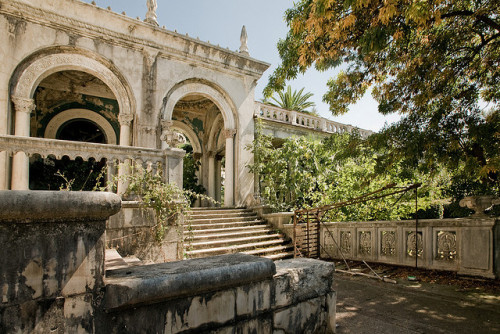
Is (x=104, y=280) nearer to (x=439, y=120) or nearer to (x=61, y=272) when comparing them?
(x=61, y=272)

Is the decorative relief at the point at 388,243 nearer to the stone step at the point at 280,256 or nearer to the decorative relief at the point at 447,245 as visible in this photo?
the decorative relief at the point at 447,245

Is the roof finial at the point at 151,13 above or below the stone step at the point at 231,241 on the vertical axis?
above

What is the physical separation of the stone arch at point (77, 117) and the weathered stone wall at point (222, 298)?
37.6 ft

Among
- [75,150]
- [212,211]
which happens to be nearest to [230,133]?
[212,211]

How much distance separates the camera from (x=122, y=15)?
8.67 m

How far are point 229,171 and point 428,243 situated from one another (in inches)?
281

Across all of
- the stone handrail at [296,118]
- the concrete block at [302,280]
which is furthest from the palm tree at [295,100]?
the concrete block at [302,280]

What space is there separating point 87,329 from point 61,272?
0.31 metres

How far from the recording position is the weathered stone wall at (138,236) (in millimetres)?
5152

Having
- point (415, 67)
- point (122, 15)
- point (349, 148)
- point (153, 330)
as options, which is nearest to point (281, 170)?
point (349, 148)

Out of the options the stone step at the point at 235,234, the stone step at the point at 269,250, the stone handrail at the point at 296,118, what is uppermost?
the stone handrail at the point at 296,118

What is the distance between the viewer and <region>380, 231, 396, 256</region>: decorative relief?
19.6ft

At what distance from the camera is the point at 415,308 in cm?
351

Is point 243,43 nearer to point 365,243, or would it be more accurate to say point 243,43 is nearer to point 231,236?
point 231,236
